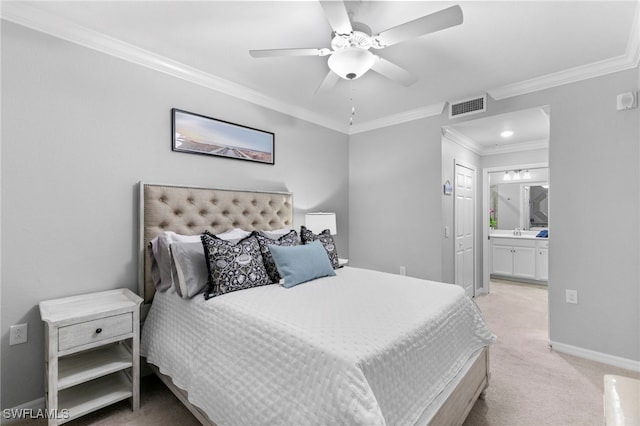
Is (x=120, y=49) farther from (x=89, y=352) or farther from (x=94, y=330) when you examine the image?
(x=89, y=352)

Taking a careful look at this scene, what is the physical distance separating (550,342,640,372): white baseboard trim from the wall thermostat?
2.06 m

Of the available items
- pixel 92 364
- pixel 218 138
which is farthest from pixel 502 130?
pixel 92 364

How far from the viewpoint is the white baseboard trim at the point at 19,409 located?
1771mm

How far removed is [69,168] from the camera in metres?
2.00

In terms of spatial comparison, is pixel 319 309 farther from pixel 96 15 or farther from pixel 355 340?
pixel 96 15

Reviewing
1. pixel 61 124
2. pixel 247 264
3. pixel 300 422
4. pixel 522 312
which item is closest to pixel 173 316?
pixel 247 264

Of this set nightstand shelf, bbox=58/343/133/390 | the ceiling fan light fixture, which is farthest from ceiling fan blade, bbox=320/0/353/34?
nightstand shelf, bbox=58/343/133/390

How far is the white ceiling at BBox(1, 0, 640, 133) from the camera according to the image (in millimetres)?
1846

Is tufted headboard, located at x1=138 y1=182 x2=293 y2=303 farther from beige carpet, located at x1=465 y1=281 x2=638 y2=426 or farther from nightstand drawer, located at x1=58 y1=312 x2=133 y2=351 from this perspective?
beige carpet, located at x1=465 y1=281 x2=638 y2=426

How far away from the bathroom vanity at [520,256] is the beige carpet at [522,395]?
2590mm

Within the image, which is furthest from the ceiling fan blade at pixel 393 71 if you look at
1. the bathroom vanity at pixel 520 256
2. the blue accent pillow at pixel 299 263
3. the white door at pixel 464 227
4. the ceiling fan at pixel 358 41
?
the bathroom vanity at pixel 520 256

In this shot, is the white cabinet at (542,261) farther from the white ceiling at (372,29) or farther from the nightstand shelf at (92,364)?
the nightstand shelf at (92,364)

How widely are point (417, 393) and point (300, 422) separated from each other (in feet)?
1.84

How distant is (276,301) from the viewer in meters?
1.74
